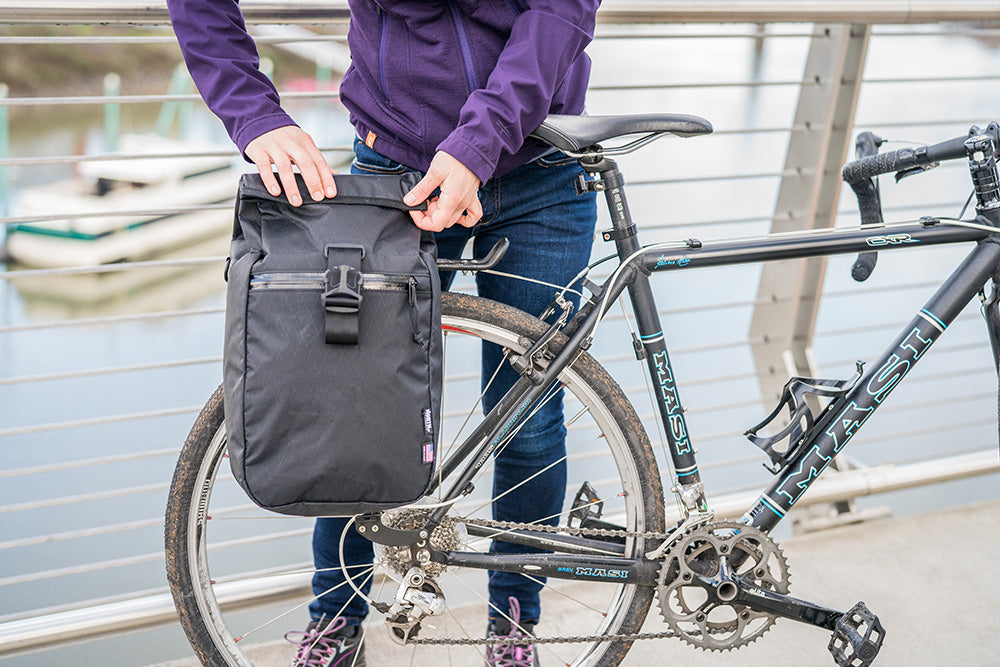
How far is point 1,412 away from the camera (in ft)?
11.3

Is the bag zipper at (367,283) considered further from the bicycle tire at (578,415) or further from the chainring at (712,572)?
the chainring at (712,572)

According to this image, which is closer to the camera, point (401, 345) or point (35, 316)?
point (401, 345)

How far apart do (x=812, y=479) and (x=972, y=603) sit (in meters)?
0.76

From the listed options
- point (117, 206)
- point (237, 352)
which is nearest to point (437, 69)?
point (237, 352)

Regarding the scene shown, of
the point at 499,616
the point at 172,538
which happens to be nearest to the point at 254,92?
the point at 172,538

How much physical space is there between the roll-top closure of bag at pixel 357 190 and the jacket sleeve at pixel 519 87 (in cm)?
8

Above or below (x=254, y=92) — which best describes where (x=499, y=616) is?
below

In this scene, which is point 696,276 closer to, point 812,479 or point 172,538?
point 812,479

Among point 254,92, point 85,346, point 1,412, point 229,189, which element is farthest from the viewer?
point 229,189

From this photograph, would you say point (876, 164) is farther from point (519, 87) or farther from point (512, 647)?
point (512, 647)

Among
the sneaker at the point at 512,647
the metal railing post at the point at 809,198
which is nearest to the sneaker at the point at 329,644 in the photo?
the sneaker at the point at 512,647

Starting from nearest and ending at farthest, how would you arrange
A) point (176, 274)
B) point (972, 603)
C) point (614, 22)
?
point (614, 22) < point (972, 603) < point (176, 274)

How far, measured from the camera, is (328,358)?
3.26 ft

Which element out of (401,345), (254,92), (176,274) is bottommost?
(401,345)
